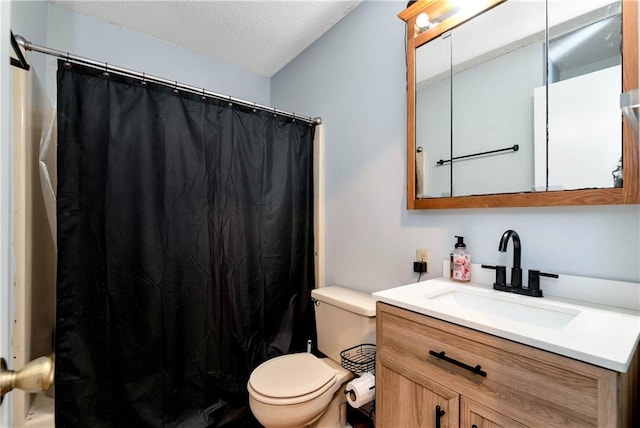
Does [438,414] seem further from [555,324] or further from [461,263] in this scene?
[461,263]

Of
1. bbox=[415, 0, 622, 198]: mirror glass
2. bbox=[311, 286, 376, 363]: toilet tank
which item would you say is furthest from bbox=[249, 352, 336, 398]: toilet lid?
bbox=[415, 0, 622, 198]: mirror glass

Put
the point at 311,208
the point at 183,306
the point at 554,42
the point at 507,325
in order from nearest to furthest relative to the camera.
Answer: the point at 507,325 < the point at 554,42 < the point at 183,306 < the point at 311,208

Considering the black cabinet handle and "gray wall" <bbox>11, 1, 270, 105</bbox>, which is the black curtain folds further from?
the black cabinet handle

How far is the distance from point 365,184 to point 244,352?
4.15 feet

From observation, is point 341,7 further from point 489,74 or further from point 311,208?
point 311,208

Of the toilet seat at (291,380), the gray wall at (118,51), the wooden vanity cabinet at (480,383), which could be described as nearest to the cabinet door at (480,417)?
the wooden vanity cabinet at (480,383)

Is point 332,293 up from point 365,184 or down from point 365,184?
down

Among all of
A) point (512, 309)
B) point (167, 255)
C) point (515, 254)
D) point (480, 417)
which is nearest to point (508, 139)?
point (515, 254)

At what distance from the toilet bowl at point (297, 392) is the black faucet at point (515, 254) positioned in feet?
3.05

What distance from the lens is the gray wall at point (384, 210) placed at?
100cm

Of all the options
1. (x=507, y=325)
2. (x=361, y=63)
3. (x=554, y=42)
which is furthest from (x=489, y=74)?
(x=507, y=325)

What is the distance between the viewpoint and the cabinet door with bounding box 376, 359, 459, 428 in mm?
894

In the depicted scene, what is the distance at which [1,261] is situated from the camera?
0.46 meters

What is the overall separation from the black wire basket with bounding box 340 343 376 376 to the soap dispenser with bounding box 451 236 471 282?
1.83 feet
